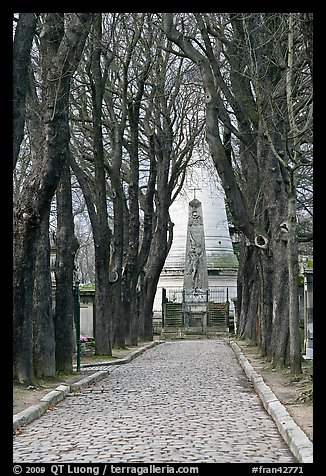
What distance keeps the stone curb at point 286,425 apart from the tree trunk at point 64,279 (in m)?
4.19

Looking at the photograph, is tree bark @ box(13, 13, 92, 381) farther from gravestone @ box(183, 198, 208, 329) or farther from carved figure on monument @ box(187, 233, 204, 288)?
carved figure on monument @ box(187, 233, 204, 288)

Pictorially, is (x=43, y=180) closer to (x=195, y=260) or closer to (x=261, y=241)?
(x=261, y=241)

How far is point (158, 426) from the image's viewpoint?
11.2m

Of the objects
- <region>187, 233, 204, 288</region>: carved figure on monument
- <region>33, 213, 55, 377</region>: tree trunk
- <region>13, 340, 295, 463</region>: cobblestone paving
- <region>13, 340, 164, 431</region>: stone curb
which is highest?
<region>187, 233, 204, 288</region>: carved figure on monument

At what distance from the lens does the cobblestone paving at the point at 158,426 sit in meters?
9.07

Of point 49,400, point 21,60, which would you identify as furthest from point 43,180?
point 49,400

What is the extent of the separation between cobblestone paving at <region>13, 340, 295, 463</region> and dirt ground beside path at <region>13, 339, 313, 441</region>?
1.18 feet

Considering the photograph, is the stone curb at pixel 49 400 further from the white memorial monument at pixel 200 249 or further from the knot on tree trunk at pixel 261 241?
the white memorial monument at pixel 200 249

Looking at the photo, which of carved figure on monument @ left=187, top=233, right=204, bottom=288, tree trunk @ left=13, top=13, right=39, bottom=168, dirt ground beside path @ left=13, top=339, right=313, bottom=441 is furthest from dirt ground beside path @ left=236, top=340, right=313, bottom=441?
carved figure on monument @ left=187, top=233, right=204, bottom=288

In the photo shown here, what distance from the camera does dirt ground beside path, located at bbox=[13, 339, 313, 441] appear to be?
38.5 ft

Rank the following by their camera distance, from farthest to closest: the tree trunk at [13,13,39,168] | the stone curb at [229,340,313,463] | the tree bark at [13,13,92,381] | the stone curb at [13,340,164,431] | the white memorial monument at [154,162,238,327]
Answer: the white memorial monument at [154,162,238,327]
the tree bark at [13,13,92,381]
the tree trunk at [13,13,39,168]
the stone curb at [13,340,164,431]
the stone curb at [229,340,313,463]
